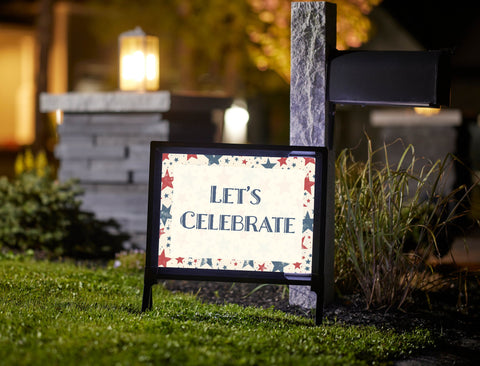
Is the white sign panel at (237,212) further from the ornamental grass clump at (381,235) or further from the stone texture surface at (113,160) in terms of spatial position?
the stone texture surface at (113,160)

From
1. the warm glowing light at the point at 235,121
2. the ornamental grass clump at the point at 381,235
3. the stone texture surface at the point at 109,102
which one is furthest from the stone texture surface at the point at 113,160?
the ornamental grass clump at the point at 381,235

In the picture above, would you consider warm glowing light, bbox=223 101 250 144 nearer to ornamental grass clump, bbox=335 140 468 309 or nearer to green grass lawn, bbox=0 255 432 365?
ornamental grass clump, bbox=335 140 468 309

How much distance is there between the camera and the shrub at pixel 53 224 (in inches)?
379

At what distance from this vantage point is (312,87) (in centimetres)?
685

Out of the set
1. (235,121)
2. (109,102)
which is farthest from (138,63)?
(235,121)

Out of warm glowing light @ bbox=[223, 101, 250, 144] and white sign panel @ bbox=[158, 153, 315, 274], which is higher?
warm glowing light @ bbox=[223, 101, 250, 144]

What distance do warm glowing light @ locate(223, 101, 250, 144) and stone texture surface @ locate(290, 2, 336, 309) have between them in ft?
12.8

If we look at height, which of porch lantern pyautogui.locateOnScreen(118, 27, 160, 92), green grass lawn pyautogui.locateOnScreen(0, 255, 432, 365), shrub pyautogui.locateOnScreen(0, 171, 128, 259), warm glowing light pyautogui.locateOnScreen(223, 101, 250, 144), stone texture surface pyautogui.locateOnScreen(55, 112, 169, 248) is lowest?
green grass lawn pyautogui.locateOnScreen(0, 255, 432, 365)

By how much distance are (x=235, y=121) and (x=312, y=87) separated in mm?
4227

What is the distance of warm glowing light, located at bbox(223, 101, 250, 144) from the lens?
1096 centimetres

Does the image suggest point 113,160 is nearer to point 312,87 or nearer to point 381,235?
point 312,87

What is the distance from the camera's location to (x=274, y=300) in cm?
718

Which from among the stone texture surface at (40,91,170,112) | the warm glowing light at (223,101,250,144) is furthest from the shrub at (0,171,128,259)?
the warm glowing light at (223,101,250,144)

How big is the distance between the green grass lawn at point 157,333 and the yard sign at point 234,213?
38 cm
